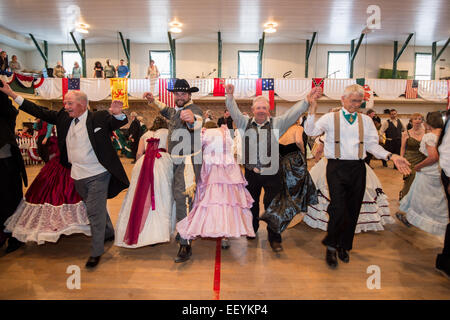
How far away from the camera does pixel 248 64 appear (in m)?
15.9

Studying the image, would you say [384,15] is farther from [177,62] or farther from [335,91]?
[177,62]

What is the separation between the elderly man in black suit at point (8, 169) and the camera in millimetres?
2992

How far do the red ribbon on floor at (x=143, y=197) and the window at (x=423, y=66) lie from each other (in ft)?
57.9

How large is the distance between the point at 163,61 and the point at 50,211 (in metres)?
14.5

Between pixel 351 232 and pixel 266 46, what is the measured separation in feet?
48.0

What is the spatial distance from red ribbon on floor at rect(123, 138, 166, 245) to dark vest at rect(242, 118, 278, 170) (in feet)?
3.32

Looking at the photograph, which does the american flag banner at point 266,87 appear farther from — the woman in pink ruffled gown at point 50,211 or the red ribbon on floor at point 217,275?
the woman in pink ruffled gown at point 50,211

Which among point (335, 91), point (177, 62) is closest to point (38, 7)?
point (177, 62)

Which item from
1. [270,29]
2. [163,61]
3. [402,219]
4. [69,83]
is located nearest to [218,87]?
[270,29]

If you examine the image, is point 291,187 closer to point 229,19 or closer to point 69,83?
point 229,19

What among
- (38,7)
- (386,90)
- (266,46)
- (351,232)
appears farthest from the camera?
(266,46)

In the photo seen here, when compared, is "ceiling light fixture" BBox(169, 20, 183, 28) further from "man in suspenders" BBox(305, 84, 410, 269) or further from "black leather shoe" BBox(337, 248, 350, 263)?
"black leather shoe" BBox(337, 248, 350, 263)

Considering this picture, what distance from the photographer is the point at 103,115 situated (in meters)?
2.90

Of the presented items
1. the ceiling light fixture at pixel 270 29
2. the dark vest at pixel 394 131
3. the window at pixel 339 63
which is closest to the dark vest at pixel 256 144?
the dark vest at pixel 394 131
